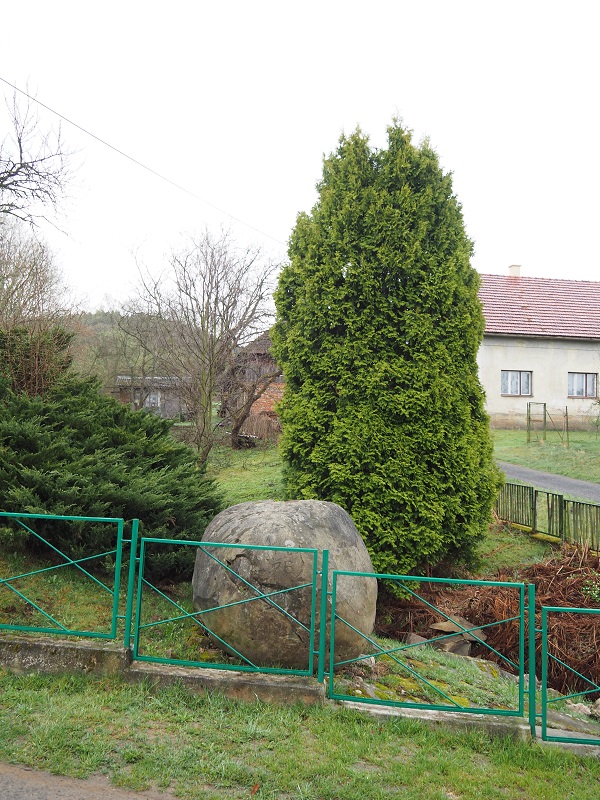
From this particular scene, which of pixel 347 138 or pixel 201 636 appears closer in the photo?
pixel 201 636

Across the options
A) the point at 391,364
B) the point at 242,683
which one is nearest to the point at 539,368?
the point at 391,364

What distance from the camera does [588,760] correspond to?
3762 millimetres

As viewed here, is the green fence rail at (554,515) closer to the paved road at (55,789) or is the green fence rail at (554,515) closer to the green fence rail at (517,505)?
the green fence rail at (517,505)

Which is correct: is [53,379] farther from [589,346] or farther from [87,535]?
[589,346]

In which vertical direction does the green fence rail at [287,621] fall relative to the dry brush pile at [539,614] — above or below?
above

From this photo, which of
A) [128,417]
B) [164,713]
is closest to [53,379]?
[128,417]

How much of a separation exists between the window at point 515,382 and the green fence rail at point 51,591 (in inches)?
685

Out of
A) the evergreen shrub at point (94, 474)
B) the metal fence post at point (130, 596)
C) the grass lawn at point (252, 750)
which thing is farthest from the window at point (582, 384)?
the metal fence post at point (130, 596)

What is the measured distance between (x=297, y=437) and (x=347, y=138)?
371 centimetres

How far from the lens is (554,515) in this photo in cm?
951

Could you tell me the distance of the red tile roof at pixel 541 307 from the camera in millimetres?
21047

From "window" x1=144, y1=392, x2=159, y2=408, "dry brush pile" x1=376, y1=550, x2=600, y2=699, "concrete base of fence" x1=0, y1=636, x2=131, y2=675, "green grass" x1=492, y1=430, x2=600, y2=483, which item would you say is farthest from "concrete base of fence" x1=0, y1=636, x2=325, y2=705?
"window" x1=144, y1=392, x2=159, y2=408

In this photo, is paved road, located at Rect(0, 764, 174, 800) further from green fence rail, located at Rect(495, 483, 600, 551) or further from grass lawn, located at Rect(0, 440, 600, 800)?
green fence rail, located at Rect(495, 483, 600, 551)

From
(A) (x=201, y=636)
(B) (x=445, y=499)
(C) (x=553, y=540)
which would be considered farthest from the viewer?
(C) (x=553, y=540)
